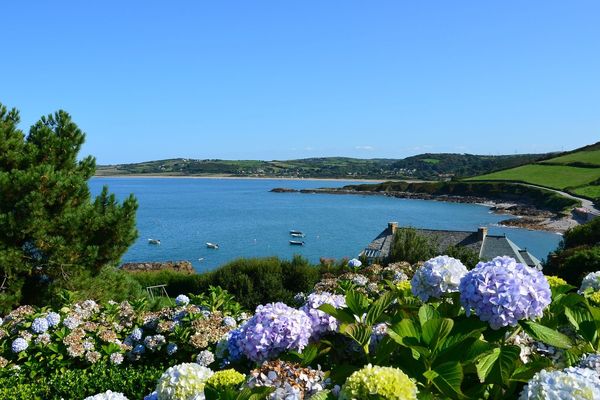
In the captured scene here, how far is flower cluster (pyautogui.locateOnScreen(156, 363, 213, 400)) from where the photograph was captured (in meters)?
2.04

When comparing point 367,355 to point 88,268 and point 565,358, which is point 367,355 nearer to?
point 565,358

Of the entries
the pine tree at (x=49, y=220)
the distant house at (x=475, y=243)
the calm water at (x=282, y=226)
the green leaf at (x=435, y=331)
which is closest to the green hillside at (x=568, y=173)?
the calm water at (x=282, y=226)

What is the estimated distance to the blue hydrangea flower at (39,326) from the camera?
17.3 ft

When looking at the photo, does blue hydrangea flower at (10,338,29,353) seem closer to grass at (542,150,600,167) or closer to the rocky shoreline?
the rocky shoreline

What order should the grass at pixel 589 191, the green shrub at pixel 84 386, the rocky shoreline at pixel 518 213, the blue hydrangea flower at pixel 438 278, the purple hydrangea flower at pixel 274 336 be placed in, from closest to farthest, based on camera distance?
the purple hydrangea flower at pixel 274 336 < the blue hydrangea flower at pixel 438 278 < the green shrub at pixel 84 386 < the rocky shoreline at pixel 518 213 < the grass at pixel 589 191

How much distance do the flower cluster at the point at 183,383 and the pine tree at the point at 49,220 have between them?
7.47m

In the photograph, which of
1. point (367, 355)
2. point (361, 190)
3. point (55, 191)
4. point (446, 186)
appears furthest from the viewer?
point (361, 190)

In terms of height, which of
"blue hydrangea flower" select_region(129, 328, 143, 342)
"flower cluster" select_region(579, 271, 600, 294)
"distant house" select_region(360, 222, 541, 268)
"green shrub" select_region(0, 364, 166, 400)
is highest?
"flower cluster" select_region(579, 271, 600, 294)

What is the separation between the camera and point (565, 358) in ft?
7.32

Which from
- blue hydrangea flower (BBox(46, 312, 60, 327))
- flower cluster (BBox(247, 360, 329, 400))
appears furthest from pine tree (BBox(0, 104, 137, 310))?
flower cluster (BBox(247, 360, 329, 400))

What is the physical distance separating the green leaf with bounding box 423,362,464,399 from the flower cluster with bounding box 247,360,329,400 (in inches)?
17.3

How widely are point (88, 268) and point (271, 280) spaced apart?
19.9 feet

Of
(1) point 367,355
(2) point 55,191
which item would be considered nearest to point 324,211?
(2) point 55,191

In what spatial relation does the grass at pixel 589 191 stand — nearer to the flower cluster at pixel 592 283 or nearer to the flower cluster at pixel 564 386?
the flower cluster at pixel 592 283
